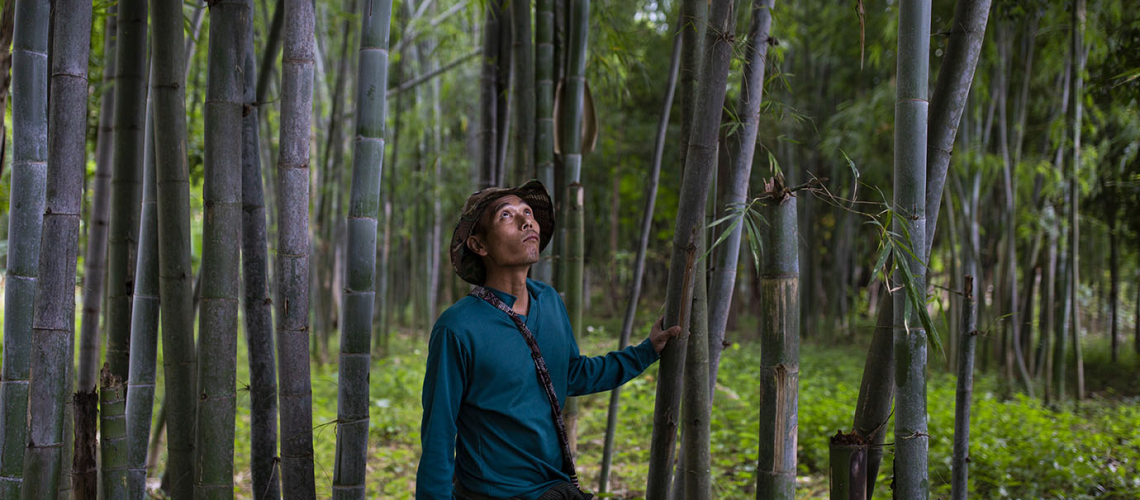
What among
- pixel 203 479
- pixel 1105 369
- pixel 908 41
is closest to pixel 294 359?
pixel 203 479

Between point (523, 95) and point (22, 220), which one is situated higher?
point (523, 95)

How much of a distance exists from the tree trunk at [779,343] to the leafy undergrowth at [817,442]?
51.1 inches

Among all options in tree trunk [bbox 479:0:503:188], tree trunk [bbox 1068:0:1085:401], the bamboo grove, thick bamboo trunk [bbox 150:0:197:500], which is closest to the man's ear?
the bamboo grove

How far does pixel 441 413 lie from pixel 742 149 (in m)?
0.92

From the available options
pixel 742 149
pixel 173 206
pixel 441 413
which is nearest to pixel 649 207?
pixel 742 149

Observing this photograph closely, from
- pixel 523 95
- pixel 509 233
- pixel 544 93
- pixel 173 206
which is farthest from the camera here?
pixel 523 95

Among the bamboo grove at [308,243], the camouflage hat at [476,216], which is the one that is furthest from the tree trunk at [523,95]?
the camouflage hat at [476,216]

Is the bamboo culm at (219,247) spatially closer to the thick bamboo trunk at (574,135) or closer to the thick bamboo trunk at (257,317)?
the thick bamboo trunk at (257,317)

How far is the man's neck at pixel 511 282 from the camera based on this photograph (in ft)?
5.43

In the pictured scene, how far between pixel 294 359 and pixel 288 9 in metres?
0.76

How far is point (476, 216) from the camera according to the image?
1.67 m

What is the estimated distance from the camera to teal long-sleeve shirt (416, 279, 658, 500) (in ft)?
4.81

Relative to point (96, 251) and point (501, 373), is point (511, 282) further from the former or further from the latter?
point (96, 251)

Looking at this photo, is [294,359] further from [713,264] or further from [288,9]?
[713,264]
